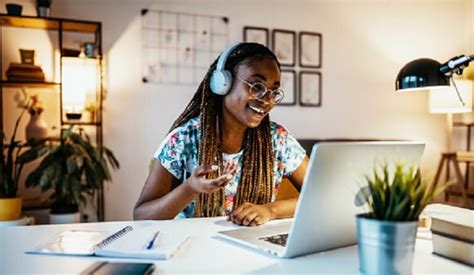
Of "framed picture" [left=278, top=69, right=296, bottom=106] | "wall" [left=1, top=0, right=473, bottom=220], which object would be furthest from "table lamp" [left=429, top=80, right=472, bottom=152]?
"framed picture" [left=278, top=69, right=296, bottom=106]

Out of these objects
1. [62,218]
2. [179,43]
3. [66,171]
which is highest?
[179,43]

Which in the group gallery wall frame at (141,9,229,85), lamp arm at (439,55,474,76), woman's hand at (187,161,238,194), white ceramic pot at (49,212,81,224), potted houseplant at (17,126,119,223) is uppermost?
gallery wall frame at (141,9,229,85)

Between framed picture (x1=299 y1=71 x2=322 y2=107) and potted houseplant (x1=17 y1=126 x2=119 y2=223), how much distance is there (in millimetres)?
1813

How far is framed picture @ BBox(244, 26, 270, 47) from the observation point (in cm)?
344

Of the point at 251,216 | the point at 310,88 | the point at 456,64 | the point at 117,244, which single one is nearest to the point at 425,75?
the point at 456,64

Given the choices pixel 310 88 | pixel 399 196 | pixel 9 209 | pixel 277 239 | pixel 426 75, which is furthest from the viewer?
pixel 310 88

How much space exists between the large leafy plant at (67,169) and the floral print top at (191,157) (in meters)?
1.38

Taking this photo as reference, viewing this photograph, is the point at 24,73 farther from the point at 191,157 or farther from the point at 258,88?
the point at 258,88

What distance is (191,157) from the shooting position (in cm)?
135

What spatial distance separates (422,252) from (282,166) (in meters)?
0.71

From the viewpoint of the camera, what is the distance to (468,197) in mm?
3777

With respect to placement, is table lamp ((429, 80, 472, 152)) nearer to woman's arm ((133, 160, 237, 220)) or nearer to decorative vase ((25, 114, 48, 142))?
woman's arm ((133, 160, 237, 220))

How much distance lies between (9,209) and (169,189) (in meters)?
1.66

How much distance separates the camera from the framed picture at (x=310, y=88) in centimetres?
366
